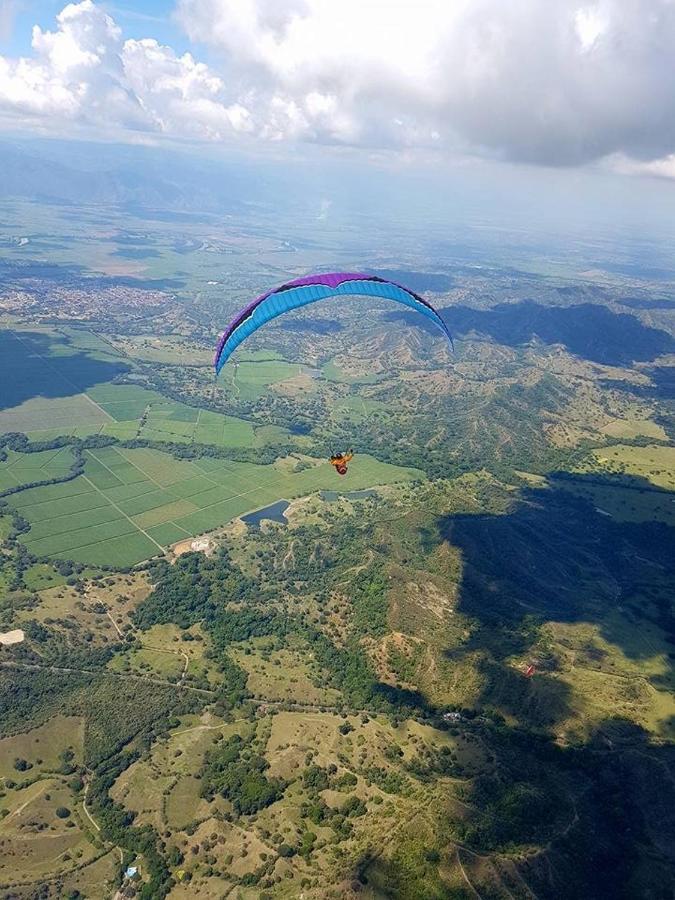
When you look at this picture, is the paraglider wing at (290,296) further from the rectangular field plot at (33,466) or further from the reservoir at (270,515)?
the rectangular field plot at (33,466)

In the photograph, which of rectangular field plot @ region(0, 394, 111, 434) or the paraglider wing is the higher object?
the paraglider wing

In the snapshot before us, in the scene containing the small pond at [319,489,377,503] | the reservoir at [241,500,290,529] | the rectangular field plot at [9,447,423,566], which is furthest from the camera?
the small pond at [319,489,377,503]

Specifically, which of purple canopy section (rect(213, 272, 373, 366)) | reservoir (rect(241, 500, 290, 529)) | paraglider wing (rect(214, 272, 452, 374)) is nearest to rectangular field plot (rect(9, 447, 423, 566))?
reservoir (rect(241, 500, 290, 529))

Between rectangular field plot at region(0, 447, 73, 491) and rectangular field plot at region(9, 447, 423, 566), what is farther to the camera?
rectangular field plot at region(0, 447, 73, 491)

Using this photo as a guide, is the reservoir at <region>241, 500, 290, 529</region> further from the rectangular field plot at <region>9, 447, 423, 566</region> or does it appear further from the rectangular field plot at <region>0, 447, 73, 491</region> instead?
the rectangular field plot at <region>0, 447, 73, 491</region>

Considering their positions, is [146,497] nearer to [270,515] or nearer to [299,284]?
[270,515]

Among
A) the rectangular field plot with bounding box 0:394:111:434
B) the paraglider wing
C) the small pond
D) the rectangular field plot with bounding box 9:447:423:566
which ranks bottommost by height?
the rectangular field plot with bounding box 9:447:423:566

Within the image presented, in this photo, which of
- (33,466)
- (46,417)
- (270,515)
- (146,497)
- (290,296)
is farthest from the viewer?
(46,417)

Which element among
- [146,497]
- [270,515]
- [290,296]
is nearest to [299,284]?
[290,296]

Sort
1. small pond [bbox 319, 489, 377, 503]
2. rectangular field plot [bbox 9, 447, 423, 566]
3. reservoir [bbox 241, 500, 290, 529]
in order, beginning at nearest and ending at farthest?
rectangular field plot [bbox 9, 447, 423, 566] < reservoir [bbox 241, 500, 290, 529] < small pond [bbox 319, 489, 377, 503]

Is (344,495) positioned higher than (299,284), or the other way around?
(299,284)
